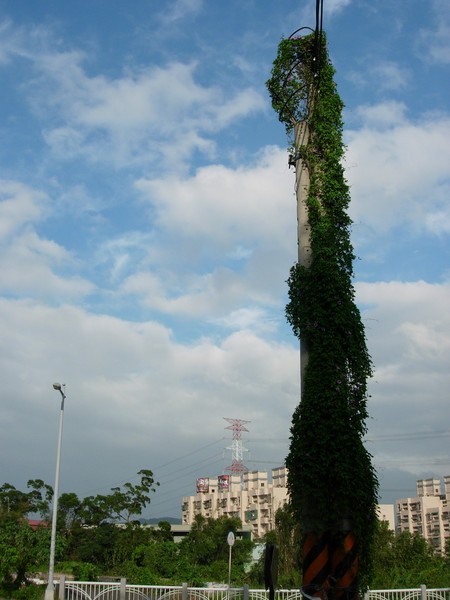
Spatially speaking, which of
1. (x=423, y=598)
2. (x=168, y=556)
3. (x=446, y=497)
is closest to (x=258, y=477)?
(x=446, y=497)

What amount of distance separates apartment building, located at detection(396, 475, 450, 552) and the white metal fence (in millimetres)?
88057

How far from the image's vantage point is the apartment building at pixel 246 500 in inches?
3920

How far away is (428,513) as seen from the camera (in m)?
107

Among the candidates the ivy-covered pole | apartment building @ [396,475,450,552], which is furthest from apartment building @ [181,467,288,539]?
the ivy-covered pole

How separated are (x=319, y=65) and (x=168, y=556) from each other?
33.8m

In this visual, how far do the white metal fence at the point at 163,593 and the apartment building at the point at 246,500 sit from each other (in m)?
76.6

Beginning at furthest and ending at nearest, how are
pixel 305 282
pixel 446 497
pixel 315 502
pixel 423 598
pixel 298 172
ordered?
1. pixel 446 497
2. pixel 423 598
3. pixel 298 172
4. pixel 305 282
5. pixel 315 502

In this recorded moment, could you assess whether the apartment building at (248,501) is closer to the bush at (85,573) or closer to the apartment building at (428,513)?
the apartment building at (428,513)

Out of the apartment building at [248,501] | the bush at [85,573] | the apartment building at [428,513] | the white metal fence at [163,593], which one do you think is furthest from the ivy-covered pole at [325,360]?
the apartment building at [428,513]

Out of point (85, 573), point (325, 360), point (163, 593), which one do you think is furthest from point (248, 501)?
point (325, 360)

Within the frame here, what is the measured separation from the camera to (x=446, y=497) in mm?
110625

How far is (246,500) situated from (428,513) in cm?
2939

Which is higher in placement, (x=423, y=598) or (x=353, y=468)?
(x=353, y=468)

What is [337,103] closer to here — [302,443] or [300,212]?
[300,212]
